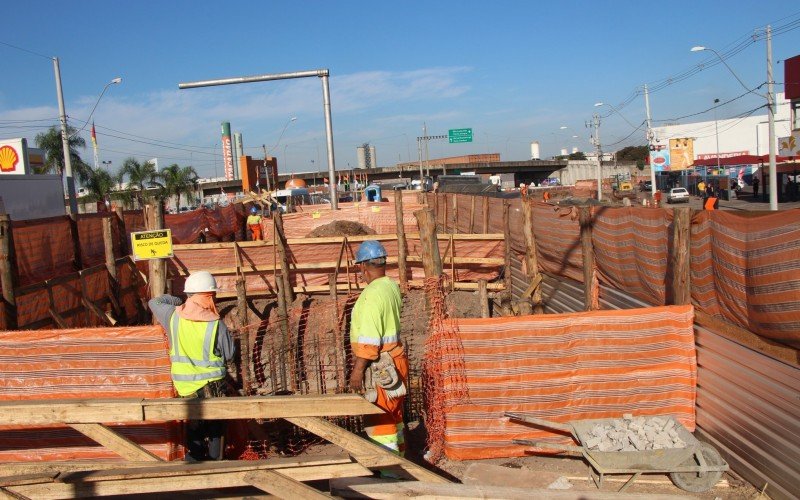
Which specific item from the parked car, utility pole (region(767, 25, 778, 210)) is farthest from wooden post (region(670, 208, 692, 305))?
the parked car

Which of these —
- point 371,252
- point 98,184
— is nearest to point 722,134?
point 98,184

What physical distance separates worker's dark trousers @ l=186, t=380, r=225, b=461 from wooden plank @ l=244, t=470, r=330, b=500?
4.88 ft

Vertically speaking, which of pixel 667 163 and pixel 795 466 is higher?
pixel 667 163

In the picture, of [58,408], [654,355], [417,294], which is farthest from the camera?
[417,294]

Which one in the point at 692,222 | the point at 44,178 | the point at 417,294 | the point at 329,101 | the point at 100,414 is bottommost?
the point at 417,294

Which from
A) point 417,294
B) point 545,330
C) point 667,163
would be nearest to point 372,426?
point 545,330

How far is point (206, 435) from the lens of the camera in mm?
5219

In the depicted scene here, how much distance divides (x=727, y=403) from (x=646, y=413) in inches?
28.6

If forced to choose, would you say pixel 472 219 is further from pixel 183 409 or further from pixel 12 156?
pixel 12 156

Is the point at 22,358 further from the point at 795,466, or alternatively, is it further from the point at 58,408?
the point at 795,466

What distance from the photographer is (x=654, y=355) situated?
5570 millimetres

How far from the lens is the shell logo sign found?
3131 centimetres

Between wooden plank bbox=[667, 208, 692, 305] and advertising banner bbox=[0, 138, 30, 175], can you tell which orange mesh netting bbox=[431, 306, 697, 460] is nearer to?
wooden plank bbox=[667, 208, 692, 305]

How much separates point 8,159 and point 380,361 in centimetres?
3333
